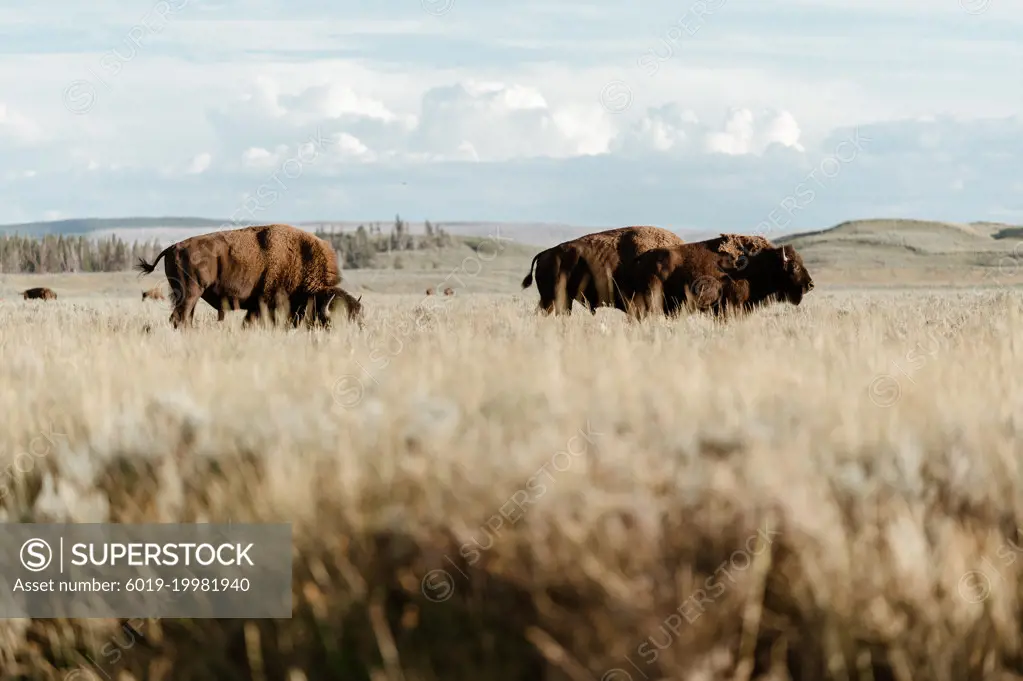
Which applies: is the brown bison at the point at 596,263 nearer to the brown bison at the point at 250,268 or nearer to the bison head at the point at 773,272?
the bison head at the point at 773,272

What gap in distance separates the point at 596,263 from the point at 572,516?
12.7 m

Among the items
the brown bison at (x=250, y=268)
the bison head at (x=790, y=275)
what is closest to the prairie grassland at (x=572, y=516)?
the brown bison at (x=250, y=268)

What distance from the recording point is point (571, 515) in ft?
11.2

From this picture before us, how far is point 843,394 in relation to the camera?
15.5 feet

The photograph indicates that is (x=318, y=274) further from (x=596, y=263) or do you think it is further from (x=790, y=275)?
(x=790, y=275)

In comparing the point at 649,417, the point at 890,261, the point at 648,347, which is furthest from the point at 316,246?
the point at 890,261

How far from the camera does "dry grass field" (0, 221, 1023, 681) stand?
10.4 ft

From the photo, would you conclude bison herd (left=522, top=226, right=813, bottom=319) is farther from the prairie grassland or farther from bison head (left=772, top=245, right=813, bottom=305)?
the prairie grassland

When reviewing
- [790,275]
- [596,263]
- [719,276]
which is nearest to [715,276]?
[719,276]

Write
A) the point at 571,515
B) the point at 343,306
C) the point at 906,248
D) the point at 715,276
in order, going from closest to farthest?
the point at 571,515, the point at 343,306, the point at 715,276, the point at 906,248

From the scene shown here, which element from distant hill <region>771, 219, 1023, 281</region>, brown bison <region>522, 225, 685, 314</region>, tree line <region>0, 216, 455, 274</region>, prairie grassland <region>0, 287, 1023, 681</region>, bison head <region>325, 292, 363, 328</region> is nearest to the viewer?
prairie grassland <region>0, 287, 1023, 681</region>

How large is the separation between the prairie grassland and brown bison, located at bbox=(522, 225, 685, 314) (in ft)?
35.3

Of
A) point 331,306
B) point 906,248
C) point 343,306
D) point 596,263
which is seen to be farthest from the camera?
point 906,248

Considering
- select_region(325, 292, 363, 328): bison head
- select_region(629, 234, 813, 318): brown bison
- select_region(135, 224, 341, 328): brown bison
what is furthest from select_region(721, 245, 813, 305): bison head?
select_region(135, 224, 341, 328): brown bison
